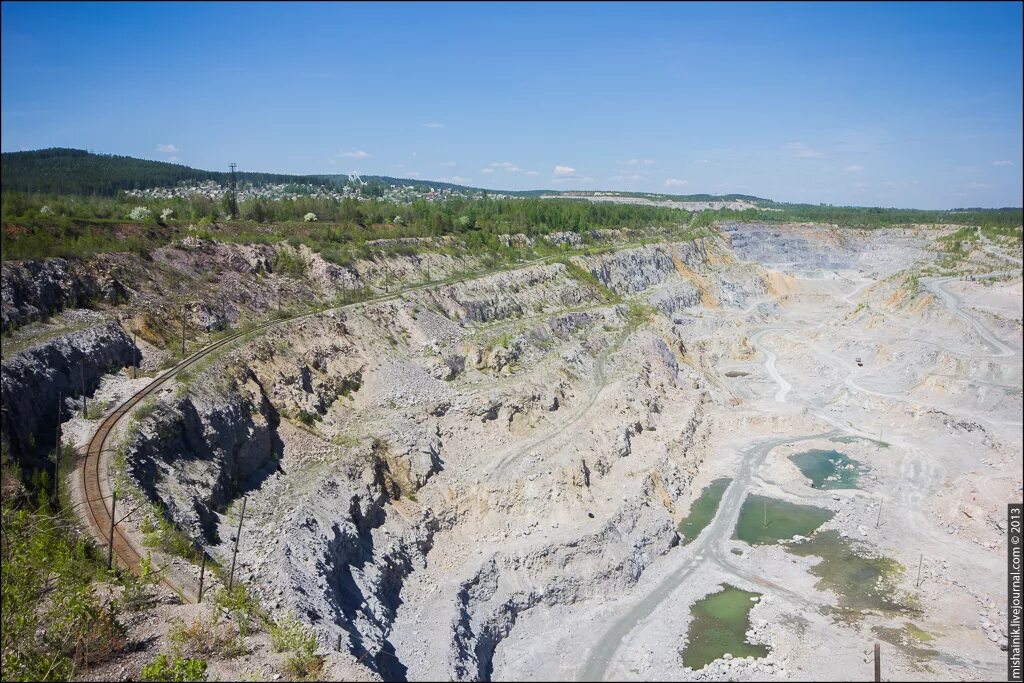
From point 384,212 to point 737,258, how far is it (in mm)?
75652

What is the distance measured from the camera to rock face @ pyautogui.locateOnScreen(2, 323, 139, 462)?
2366 centimetres

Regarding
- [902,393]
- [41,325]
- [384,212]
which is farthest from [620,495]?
[384,212]

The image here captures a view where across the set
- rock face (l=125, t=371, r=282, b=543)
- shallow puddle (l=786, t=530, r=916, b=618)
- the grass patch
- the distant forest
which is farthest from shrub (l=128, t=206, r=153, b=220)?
shallow puddle (l=786, t=530, r=916, b=618)

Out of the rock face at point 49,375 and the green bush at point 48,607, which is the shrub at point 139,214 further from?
the green bush at point 48,607

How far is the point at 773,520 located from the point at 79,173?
194 ft

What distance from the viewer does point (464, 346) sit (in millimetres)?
47438

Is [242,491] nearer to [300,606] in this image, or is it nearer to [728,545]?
[300,606]

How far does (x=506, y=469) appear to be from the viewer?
3594 cm

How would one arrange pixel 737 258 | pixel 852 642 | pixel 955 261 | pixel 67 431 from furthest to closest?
1. pixel 737 258
2. pixel 955 261
3. pixel 852 642
4. pixel 67 431

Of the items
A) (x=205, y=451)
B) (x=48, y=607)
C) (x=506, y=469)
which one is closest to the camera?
(x=48, y=607)

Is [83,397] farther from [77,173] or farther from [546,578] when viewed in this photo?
[77,173]

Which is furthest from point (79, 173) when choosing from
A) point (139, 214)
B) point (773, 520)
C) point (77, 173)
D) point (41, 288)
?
point (773, 520)

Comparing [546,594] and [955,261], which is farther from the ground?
[955,261]

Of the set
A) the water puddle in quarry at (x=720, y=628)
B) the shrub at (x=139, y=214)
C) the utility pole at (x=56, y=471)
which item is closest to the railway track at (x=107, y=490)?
the utility pole at (x=56, y=471)
